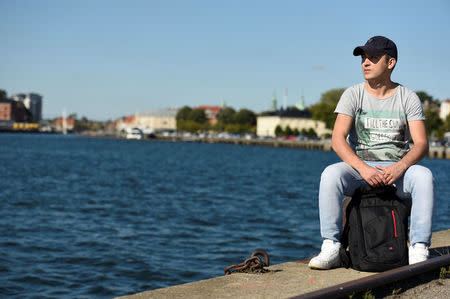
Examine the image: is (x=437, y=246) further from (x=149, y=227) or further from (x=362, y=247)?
(x=149, y=227)

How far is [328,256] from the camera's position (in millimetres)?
4109

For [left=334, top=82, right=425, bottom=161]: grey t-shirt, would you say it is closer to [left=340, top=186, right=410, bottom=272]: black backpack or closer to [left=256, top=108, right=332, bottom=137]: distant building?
[left=340, top=186, right=410, bottom=272]: black backpack

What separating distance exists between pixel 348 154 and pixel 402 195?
0.52m

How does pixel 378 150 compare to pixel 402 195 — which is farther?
pixel 378 150

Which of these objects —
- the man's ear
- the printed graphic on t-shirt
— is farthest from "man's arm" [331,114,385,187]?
the man's ear

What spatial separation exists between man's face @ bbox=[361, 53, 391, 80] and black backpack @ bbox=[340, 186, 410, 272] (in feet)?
2.90

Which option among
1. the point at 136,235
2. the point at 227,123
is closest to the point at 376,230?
the point at 136,235

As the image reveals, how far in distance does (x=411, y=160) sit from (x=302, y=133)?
5814 inches

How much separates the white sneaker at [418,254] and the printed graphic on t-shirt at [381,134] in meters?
0.69

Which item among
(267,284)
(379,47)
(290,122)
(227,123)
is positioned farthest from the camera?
(227,123)

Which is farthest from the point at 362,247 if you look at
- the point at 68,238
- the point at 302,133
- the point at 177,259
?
the point at 302,133

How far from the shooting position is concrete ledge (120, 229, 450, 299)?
351cm

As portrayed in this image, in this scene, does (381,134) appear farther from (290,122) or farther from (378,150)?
(290,122)

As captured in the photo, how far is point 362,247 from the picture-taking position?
410cm
